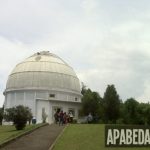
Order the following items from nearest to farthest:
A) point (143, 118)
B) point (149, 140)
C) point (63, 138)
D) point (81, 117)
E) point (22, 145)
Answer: point (149, 140) < point (22, 145) < point (63, 138) < point (143, 118) < point (81, 117)

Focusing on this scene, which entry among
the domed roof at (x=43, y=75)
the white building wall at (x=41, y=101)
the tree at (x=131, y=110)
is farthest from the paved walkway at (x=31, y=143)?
the domed roof at (x=43, y=75)

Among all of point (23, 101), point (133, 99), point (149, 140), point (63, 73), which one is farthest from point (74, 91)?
point (149, 140)

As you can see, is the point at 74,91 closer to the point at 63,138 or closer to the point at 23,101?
the point at 23,101

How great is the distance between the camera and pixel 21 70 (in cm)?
8200

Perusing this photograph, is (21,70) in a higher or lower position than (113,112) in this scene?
higher

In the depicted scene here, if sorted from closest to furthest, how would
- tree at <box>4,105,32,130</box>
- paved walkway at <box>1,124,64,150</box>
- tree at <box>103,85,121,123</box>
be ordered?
paved walkway at <box>1,124,64,150</box>
tree at <box>4,105,32,130</box>
tree at <box>103,85,121,123</box>

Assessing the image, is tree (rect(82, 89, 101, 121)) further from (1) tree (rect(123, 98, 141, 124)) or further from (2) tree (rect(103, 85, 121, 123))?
(1) tree (rect(123, 98, 141, 124))

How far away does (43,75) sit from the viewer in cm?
7969

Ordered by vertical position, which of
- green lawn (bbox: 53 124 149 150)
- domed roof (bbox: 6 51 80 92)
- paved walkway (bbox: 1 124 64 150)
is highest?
domed roof (bbox: 6 51 80 92)

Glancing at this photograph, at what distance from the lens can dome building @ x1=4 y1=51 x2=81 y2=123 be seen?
77562 millimetres

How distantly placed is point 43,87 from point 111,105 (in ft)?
48.1

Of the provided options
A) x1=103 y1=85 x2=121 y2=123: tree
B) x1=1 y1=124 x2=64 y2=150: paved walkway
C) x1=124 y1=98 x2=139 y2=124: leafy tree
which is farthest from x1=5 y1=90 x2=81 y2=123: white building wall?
x1=1 y1=124 x2=64 y2=150: paved walkway

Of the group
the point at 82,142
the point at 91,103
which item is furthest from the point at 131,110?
the point at 82,142

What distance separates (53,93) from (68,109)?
384cm
